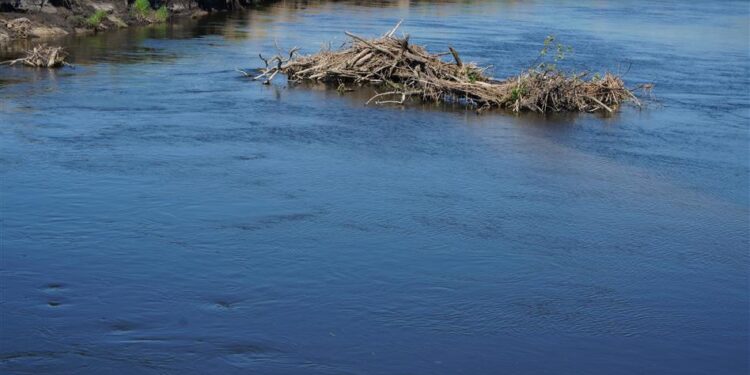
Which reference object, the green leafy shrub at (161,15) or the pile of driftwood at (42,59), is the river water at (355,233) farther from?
the green leafy shrub at (161,15)

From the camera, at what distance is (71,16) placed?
28.9 m

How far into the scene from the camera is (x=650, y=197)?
13273 millimetres

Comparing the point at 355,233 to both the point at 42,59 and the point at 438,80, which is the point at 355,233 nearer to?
the point at 438,80

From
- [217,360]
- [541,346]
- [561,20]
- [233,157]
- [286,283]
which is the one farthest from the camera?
[561,20]

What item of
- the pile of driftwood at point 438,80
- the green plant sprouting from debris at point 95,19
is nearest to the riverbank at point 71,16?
the green plant sprouting from debris at point 95,19

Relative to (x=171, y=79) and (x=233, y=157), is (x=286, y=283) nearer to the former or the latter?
(x=233, y=157)

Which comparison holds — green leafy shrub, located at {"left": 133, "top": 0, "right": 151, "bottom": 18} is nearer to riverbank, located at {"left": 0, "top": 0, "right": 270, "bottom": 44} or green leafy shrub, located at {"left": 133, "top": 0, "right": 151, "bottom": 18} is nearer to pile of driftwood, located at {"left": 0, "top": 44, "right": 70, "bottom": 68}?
riverbank, located at {"left": 0, "top": 0, "right": 270, "bottom": 44}

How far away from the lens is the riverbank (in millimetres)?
26266

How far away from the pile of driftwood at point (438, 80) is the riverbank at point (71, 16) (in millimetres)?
8172

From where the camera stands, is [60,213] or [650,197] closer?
[60,213]

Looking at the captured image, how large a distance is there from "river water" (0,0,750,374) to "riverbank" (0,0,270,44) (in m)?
5.62

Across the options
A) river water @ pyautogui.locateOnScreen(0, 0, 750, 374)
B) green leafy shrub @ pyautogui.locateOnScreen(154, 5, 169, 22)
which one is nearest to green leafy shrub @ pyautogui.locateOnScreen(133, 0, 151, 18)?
green leafy shrub @ pyautogui.locateOnScreen(154, 5, 169, 22)

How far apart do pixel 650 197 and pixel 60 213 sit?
25.0ft

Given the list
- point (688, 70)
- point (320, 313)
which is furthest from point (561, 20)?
point (320, 313)
